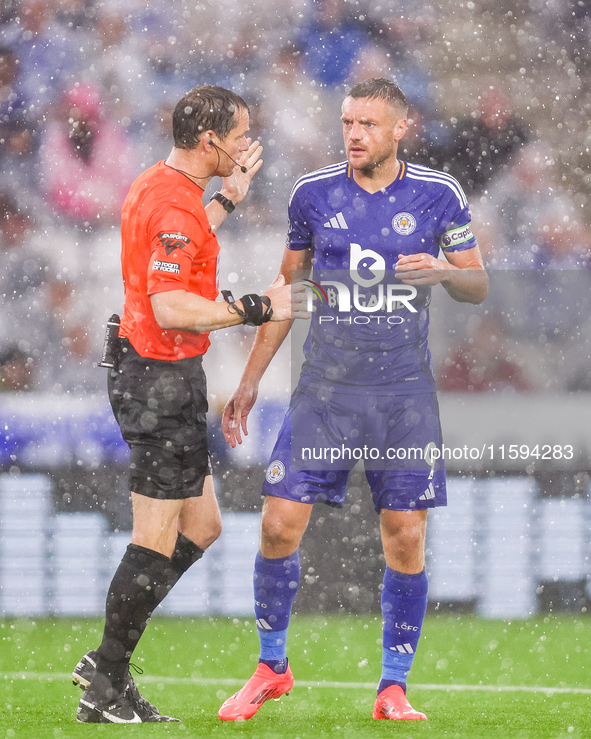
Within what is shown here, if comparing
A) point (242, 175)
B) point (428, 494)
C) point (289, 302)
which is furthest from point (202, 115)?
point (428, 494)

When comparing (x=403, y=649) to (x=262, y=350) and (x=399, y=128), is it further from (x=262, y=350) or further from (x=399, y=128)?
(x=399, y=128)

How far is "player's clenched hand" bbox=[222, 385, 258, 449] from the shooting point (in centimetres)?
277

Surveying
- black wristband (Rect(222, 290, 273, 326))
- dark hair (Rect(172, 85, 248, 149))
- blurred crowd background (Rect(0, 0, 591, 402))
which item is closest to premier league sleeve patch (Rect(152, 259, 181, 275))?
black wristband (Rect(222, 290, 273, 326))

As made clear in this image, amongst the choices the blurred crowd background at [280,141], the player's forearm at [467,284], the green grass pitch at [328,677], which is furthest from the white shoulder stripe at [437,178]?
the blurred crowd background at [280,141]

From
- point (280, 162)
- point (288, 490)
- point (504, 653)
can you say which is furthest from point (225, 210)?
point (280, 162)

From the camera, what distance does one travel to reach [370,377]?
2.65 metres

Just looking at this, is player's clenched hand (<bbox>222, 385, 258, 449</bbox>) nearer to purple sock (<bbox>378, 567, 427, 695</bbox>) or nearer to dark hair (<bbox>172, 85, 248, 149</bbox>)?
purple sock (<bbox>378, 567, 427, 695</bbox>)

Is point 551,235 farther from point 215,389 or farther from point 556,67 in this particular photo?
point 215,389

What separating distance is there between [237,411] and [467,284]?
780mm

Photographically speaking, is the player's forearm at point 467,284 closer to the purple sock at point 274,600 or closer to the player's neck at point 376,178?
the player's neck at point 376,178

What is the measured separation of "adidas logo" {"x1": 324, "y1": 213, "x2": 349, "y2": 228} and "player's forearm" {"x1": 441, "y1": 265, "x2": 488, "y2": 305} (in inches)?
13.1

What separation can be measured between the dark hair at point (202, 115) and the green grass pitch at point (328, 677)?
158 centimetres

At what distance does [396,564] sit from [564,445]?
10.2ft

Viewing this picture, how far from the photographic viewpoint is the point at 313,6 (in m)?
7.52
